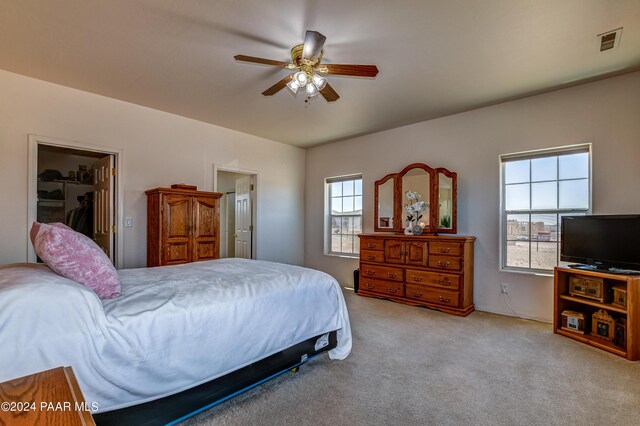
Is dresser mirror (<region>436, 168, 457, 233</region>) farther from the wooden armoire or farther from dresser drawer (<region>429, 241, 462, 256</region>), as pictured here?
the wooden armoire

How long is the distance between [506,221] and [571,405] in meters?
2.34

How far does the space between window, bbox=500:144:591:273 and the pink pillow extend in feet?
13.2

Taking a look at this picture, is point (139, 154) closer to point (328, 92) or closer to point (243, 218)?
point (243, 218)

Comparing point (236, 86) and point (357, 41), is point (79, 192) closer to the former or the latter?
point (236, 86)

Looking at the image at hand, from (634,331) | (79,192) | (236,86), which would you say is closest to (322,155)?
(236,86)

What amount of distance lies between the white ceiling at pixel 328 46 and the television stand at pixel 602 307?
2.00 metres

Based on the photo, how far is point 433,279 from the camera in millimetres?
3875

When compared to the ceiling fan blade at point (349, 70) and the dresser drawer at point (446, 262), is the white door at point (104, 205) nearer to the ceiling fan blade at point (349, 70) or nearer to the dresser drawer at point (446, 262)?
the ceiling fan blade at point (349, 70)

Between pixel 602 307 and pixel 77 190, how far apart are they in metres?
7.20

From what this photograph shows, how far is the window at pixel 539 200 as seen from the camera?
335 cm

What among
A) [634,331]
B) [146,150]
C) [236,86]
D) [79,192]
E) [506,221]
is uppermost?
[236,86]

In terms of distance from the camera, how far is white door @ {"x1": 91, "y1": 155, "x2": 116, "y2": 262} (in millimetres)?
3684

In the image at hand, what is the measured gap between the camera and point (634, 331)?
252cm

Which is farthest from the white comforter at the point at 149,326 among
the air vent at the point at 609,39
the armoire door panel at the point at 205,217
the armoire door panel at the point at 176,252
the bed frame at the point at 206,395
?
the air vent at the point at 609,39
